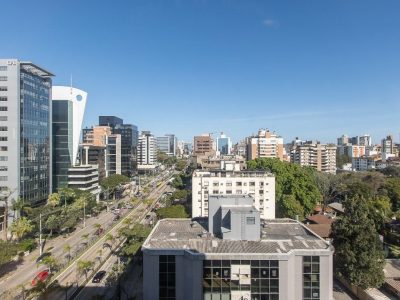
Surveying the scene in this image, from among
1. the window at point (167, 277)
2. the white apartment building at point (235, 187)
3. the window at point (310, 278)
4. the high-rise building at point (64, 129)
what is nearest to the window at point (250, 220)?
the window at point (310, 278)

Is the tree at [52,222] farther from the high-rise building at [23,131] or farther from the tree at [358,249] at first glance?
the tree at [358,249]

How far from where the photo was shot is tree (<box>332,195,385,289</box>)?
84.8 ft

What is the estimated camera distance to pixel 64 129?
70688 mm

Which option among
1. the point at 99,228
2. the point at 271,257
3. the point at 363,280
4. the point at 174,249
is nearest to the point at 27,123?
the point at 99,228

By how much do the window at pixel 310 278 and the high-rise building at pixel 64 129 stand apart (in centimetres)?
5857

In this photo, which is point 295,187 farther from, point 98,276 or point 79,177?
point 79,177

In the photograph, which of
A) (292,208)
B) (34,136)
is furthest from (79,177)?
(292,208)

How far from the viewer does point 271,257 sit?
20.0 m

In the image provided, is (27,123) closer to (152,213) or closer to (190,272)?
(152,213)

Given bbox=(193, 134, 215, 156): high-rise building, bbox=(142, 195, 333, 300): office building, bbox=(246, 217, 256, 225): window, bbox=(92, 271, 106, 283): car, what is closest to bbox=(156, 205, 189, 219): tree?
bbox=(92, 271, 106, 283): car

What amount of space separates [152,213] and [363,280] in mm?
45653

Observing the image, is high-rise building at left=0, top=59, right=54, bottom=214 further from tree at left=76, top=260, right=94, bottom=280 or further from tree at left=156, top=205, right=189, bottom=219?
tree at left=76, top=260, right=94, bottom=280

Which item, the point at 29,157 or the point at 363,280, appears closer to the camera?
the point at 363,280

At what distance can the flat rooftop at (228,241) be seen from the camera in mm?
20891
